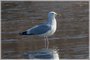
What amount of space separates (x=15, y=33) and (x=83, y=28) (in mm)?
2021

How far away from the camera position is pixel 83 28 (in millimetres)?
13086

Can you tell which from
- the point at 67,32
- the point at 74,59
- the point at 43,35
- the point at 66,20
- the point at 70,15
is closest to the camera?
the point at 74,59

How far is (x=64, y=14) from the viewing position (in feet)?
52.6

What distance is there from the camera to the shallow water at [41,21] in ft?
35.1

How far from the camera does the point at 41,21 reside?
14594 millimetres

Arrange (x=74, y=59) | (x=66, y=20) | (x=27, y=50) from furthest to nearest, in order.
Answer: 1. (x=66, y=20)
2. (x=27, y=50)
3. (x=74, y=59)

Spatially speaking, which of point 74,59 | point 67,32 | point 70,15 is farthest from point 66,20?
point 74,59

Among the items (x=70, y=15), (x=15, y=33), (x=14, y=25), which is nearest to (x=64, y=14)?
(x=70, y=15)

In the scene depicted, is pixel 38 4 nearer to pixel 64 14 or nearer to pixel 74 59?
pixel 64 14

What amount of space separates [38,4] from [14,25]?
4.92 metres

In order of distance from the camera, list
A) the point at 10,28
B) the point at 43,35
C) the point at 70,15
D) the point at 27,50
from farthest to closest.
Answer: the point at 70,15
the point at 10,28
the point at 43,35
the point at 27,50

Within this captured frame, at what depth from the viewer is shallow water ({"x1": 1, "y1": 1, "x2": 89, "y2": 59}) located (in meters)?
10.7

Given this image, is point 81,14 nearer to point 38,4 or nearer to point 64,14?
point 64,14

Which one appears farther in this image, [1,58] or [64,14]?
[64,14]
